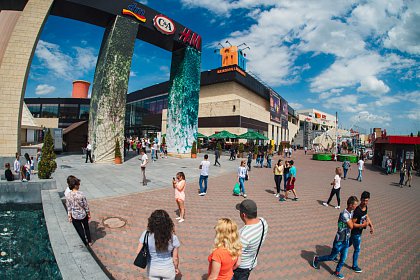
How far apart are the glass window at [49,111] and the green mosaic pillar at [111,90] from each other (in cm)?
5344

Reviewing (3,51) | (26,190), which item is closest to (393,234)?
(26,190)

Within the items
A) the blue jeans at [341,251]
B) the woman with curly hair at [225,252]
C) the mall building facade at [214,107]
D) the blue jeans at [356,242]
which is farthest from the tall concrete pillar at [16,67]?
the mall building facade at [214,107]

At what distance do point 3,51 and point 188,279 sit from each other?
19965mm

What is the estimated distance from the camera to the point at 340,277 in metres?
4.23

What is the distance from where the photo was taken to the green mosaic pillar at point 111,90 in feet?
56.4

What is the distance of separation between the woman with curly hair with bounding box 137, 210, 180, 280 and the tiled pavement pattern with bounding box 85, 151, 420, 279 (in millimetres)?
1556

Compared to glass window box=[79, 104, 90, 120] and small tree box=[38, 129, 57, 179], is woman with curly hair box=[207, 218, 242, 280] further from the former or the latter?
glass window box=[79, 104, 90, 120]

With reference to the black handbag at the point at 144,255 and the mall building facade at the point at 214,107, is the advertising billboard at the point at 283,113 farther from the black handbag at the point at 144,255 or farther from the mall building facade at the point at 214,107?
the black handbag at the point at 144,255

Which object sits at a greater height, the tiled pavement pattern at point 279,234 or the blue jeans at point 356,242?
the blue jeans at point 356,242

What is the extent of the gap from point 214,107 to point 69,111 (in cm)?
4284

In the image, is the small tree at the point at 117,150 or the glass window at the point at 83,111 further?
the glass window at the point at 83,111

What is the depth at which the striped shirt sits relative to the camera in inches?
104

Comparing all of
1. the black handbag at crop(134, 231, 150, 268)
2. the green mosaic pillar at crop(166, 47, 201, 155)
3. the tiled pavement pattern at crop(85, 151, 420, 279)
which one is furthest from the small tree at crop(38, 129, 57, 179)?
the green mosaic pillar at crop(166, 47, 201, 155)

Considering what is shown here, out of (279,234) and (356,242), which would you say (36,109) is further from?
(356,242)
